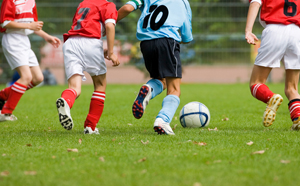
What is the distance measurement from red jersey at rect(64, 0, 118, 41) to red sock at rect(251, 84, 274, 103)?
177 centimetres

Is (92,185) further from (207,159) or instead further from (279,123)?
(279,123)

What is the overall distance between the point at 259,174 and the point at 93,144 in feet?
5.67

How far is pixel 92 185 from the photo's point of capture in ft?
8.16

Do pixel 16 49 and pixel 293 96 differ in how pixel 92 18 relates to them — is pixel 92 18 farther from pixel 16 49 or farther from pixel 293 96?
pixel 293 96

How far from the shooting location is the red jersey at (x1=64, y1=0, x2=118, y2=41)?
4.55 meters

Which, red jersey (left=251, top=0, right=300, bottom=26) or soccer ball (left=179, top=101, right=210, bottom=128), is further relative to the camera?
soccer ball (left=179, top=101, right=210, bottom=128)

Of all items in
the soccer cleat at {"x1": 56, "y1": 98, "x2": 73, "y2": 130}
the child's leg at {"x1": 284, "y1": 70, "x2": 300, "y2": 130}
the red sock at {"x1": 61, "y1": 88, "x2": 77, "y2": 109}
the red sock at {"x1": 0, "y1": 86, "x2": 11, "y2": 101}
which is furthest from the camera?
the red sock at {"x1": 0, "y1": 86, "x2": 11, "y2": 101}

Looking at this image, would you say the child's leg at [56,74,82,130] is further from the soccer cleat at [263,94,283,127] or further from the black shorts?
the soccer cleat at [263,94,283,127]

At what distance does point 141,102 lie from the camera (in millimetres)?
4359

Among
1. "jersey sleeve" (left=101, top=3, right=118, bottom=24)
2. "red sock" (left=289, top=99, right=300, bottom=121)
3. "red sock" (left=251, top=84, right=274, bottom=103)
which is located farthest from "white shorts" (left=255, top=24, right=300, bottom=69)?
"jersey sleeve" (left=101, top=3, right=118, bottom=24)

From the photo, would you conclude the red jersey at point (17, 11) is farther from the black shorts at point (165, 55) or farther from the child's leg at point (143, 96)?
the child's leg at point (143, 96)

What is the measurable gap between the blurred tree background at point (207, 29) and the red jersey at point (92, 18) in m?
13.7

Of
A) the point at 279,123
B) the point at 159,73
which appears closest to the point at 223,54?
the point at 279,123

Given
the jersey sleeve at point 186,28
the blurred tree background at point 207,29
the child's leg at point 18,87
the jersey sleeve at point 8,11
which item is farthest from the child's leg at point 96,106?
the blurred tree background at point 207,29
